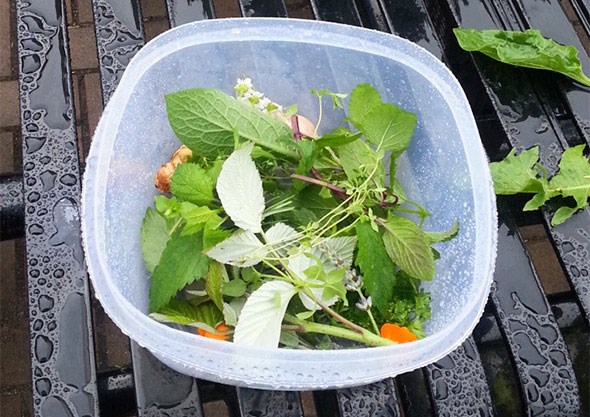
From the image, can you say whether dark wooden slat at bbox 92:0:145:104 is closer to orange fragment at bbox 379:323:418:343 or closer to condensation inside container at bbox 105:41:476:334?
condensation inside container at bbox 105:41:476:334

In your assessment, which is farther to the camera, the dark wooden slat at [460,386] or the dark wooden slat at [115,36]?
the dark wooden slat at [115,36]

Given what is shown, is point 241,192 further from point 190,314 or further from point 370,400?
point 370,400

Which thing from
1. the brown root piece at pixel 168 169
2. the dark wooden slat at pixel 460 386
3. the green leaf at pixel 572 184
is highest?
the brown root piece at pixel 168 169

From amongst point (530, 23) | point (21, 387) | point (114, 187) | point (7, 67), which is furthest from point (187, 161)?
point (7, 67)

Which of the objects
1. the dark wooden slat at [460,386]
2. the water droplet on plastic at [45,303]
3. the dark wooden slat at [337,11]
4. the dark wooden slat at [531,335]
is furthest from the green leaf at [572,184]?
the water droplet on plastic at [45,303]

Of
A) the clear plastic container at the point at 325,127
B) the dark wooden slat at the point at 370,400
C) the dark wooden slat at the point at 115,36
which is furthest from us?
the dark wooden slat at the point at 115,36

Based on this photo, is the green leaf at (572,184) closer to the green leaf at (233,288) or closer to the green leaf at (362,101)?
the green leaf at (362,101)

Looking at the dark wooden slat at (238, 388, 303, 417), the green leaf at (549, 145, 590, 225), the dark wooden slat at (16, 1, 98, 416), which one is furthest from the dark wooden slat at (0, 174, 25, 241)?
the green leaf at (549, 145, 590, 225)

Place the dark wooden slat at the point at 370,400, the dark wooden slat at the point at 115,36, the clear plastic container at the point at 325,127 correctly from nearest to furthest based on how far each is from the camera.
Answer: the clear plastic container at the point at 325,127
the dark wooden slat at the point at 370,400
the dark wooden slat at the point at 115,36
